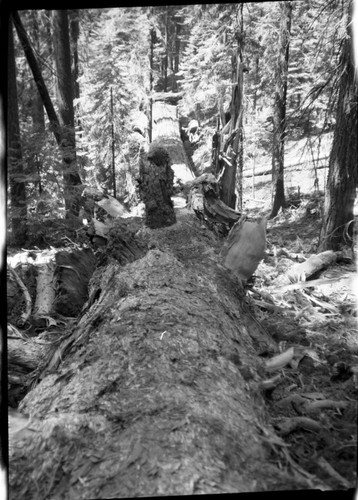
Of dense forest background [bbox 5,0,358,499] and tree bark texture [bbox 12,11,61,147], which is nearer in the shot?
dense forest background [bbox 5,0,358,499]

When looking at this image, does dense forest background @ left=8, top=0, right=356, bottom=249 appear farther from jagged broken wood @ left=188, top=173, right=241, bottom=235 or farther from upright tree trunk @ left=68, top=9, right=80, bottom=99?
jagged broken wood @ left=188, top=173, right=241, bottom=235

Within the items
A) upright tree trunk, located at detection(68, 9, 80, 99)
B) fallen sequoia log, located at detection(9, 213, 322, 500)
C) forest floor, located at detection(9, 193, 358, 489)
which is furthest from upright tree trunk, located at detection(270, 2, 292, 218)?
fallen sequoia log, located at detection(9, 213, 322, 500)

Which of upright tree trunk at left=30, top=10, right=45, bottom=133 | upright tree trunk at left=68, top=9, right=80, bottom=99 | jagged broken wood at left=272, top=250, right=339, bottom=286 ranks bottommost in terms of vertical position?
jagged broken wood at left=272, top=250, right=339, bottom=286

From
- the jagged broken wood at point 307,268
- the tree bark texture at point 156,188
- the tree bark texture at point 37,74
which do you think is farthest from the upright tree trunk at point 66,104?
the jagged broken wood at point 307,268

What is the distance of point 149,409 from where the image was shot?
6.24 feet

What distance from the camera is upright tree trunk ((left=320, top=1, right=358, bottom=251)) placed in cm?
333

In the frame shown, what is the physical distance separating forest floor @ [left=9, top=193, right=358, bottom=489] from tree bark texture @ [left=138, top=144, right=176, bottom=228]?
0.81 feet

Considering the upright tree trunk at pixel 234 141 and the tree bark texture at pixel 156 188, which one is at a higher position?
the upright tree trunk at pixel 234 141

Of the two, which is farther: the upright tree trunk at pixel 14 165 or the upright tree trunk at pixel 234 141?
the upright tree trunk at pixel 234 141

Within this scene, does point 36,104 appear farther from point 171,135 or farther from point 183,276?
point 171,135

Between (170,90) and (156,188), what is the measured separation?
710cm

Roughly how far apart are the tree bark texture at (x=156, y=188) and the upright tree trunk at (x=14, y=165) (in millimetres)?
2040

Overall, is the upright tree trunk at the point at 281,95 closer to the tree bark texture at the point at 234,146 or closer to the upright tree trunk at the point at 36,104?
the tree bark texture at the point at 234,146

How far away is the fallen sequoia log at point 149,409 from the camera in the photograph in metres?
1.63
